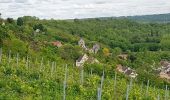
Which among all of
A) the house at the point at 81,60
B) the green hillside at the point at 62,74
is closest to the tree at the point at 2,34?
the green hillside at the point at 62,74

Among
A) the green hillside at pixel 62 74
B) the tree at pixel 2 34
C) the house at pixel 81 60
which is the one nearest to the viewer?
the green hillside at pixel 62 74

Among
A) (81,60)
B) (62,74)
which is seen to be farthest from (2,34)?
(81,60)

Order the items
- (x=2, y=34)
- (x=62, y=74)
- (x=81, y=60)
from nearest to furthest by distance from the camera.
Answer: (x=62, y=74) → (x=2, y=34) → (x=81, y=60)

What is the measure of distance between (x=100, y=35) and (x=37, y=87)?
385 feet

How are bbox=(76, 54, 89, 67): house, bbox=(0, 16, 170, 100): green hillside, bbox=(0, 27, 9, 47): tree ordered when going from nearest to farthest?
bbox=(0, 16, 170, 100): green hillside → bbox=(0, 27, 9, 47): tree → bbox=(76, 54, 89, 67): house

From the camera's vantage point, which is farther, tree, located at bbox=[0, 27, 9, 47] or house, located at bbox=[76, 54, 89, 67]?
house, located at bbox=[76, 54, 89, 67]

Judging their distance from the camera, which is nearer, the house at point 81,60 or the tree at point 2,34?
the tree at point 2,34

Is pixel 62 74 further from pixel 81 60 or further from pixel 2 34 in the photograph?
pixel 81 60

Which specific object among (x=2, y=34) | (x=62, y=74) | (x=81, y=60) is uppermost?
(x=2, y=34)

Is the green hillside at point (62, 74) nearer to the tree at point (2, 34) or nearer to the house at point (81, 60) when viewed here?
the tree at point (2, 34)

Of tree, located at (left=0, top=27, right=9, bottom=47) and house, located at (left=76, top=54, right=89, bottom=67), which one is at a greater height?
tree, located at (left=0, top=27, right=9, bottom=47)

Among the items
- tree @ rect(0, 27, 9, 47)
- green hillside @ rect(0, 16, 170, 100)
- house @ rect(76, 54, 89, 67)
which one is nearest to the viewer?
green hillside @ rect(0, 16, 170, 100)

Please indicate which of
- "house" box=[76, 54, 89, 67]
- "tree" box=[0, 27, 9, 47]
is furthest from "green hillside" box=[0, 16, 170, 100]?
"house" box=[76, 54, 89, 67]

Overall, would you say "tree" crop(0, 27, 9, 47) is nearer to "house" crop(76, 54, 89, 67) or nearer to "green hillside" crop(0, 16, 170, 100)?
"green hillside" crop(0, 16, 170, 100)
